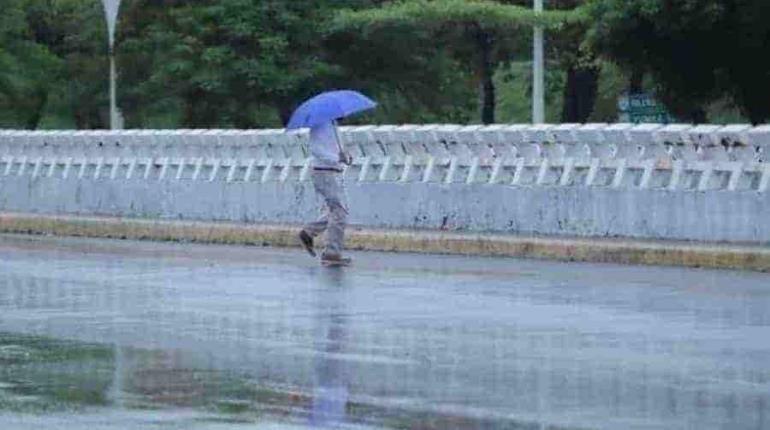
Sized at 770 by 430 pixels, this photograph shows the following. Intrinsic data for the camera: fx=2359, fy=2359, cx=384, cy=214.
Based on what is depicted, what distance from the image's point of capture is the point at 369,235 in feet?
87.2

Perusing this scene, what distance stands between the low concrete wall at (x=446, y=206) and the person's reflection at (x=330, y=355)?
5178 millimetres

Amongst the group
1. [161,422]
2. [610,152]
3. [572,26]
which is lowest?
[161,422]

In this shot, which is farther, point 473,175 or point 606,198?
point 473,175

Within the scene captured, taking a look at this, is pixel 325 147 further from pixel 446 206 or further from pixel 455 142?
pixel 455 142

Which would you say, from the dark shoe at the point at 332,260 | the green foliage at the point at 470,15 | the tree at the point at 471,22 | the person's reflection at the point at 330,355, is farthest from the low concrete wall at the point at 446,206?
the tree at the point at 471,22

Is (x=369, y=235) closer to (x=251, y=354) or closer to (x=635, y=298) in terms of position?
(x=635, y=298)

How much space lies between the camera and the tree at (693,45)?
35031 millimetres

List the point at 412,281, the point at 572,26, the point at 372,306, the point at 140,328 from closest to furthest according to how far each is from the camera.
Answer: the point at 140,328 < the point at 372,306 < the point at 412,281 < the point at 572,26

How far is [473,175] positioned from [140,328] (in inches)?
492

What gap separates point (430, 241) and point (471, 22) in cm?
2051

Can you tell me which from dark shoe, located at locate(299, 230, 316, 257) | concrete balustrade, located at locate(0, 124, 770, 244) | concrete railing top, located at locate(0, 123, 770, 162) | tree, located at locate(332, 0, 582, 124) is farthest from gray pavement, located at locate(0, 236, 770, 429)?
tree, located at locate(332, 0, 582, 124)

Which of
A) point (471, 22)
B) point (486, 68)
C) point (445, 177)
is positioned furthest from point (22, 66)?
point (445, 177)

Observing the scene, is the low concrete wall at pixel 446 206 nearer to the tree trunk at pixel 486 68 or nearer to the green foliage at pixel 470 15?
the green foliage at pixel 470 15

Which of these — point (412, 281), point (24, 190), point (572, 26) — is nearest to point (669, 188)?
point (412, 281)
